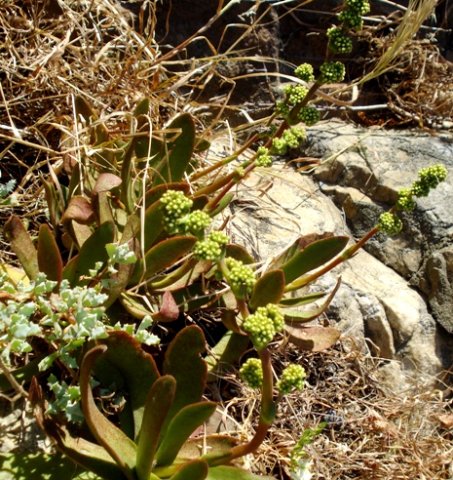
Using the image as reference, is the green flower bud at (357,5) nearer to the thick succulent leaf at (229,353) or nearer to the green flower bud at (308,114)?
the green flower bud at (308,114)

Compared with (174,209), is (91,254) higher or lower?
lower

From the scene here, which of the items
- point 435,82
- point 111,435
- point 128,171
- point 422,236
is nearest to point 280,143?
point 128,171

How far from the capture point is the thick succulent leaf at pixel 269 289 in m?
1.73

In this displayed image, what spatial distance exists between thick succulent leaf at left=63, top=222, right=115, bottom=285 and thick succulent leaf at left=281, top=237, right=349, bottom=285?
0.50m

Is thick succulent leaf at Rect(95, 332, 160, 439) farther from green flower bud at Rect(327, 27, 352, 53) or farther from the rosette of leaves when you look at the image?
green flower bud at Rect(327, 27, 352, 53)

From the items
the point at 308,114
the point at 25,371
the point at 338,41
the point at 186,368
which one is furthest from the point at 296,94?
the point at 25,371

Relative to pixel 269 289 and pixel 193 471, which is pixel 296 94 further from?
pixel 193 471

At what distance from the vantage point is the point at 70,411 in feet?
5.29

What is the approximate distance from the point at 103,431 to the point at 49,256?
0.48 meters

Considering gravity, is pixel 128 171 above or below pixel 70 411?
above

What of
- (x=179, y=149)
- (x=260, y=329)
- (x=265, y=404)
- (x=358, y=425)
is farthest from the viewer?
(x=358, y=425)

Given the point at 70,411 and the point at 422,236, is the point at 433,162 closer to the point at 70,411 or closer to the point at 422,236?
the point at 422,236

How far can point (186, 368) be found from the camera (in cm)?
175

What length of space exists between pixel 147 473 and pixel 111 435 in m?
0.12
